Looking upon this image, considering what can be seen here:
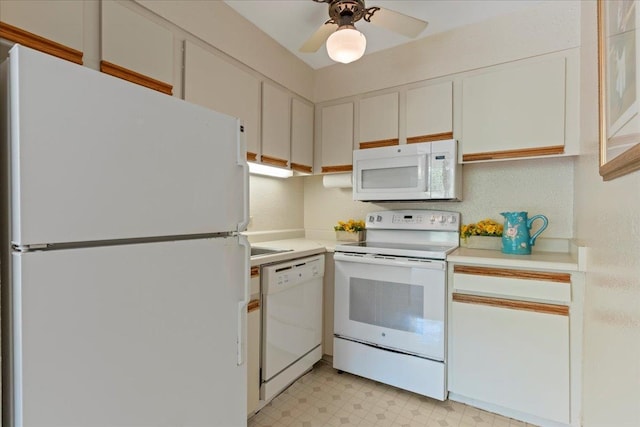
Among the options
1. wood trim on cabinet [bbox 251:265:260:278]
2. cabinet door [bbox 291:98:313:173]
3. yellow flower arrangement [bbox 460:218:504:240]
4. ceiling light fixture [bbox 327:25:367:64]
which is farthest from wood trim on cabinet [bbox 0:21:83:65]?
yellow flower arrangement [bbox 460:218:504:240]

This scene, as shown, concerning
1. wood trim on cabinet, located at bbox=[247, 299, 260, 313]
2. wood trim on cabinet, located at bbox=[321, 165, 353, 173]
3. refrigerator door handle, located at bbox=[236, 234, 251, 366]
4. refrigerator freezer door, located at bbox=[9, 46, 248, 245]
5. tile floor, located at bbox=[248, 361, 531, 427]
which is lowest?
tile floor, located at bbox=[248, 361, 531, 427]

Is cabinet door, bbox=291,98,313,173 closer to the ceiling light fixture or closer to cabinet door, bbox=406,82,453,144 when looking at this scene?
cabinet door, bbox=406,82,453,144

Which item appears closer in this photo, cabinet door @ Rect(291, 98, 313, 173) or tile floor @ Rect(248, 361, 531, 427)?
tile floor @ Rect(248, 361, 531, 427)

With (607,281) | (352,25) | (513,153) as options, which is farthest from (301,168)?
(607,281)

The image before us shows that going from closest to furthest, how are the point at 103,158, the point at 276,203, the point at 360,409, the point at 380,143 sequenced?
1. the point at 103,158
2. the point at 360,409
3. the point at 380,143
4. the point at 276,203

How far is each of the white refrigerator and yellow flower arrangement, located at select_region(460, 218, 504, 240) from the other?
1.77 metres

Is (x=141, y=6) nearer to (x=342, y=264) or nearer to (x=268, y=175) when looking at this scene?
(x=268, y=175)

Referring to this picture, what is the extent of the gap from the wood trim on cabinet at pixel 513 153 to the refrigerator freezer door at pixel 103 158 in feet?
5.58

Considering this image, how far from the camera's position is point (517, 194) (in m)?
2.22

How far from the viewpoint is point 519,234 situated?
6.46 ft

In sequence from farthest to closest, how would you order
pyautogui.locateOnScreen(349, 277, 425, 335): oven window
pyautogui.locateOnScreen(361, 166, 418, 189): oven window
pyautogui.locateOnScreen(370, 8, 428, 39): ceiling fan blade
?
pyautogui.locateOnScreen(361, 166, 418, 189): oven window, pyautogui.locateOnScreen(349, 277, 425, 335): oven window, pyautogui.locateOnScreen(370, 8, 428, 39): ceiling fan blade

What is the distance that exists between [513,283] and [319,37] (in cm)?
174

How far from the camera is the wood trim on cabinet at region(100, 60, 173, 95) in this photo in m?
1.34

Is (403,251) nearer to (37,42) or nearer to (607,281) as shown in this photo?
(607,281)
